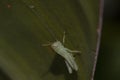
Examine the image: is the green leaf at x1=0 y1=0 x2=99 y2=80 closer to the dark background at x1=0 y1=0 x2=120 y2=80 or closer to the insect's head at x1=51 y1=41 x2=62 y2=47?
the insect's head at x1=51 y1=41 x2=62 y2=47

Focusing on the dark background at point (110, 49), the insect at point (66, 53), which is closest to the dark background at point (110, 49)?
the dark background at point (110, 49)

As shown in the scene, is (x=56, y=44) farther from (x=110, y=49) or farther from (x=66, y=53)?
(x=110, y=49)

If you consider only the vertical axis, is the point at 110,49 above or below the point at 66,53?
below

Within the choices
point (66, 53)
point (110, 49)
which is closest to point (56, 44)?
point (66, 53)

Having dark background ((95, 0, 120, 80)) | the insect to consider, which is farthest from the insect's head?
dark background ((95, 0, 120, 80))

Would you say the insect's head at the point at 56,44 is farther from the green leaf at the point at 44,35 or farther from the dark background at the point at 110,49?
the dark background at the point at 110,49

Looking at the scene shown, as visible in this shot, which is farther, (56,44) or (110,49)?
(110,49)

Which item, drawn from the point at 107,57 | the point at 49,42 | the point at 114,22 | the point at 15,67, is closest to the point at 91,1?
the point at 49,42
